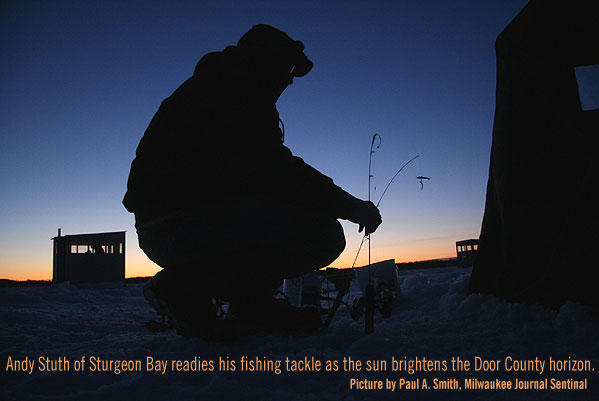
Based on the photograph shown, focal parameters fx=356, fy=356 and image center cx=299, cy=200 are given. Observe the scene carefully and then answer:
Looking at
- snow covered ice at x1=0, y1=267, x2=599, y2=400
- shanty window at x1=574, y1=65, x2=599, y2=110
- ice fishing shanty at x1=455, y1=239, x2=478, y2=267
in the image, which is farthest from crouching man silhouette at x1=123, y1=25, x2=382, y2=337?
ice fishing shanty at x1=455, y1=239, x2=478, y2=267

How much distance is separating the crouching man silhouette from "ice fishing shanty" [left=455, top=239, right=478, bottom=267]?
12111 mm

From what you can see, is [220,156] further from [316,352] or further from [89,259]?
[89,259]

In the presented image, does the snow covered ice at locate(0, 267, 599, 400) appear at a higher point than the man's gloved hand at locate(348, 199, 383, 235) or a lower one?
lower

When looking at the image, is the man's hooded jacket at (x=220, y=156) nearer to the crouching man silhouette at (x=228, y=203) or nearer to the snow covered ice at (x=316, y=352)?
the crouching man silhouette at (x=228, y=203)

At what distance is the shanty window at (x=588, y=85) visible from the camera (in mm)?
1944

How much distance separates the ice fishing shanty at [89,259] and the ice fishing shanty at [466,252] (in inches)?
515

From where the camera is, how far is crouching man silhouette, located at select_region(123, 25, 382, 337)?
5.10 ft

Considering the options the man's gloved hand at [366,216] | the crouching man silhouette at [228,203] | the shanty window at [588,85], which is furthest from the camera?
the shanty window at [588,85]

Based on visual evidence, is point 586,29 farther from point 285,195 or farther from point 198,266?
point 198,266

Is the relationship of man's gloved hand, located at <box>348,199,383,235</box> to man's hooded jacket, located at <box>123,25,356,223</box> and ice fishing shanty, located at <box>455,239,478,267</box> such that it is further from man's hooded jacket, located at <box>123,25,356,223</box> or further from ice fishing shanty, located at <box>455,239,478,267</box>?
ice fishing shanty, located at <box>455,239,478,267</box>

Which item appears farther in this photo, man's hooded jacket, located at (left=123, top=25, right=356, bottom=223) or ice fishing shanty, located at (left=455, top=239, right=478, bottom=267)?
ice fishing shanty, located at (left=455, top=239, right=478, bottom=267)

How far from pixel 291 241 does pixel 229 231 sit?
0.30 m

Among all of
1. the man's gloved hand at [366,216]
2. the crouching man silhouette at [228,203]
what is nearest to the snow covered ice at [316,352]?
the crouching man silhouette at [228,203]

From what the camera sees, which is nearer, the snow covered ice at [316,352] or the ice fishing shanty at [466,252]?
the snow covered ice at [316,352]
